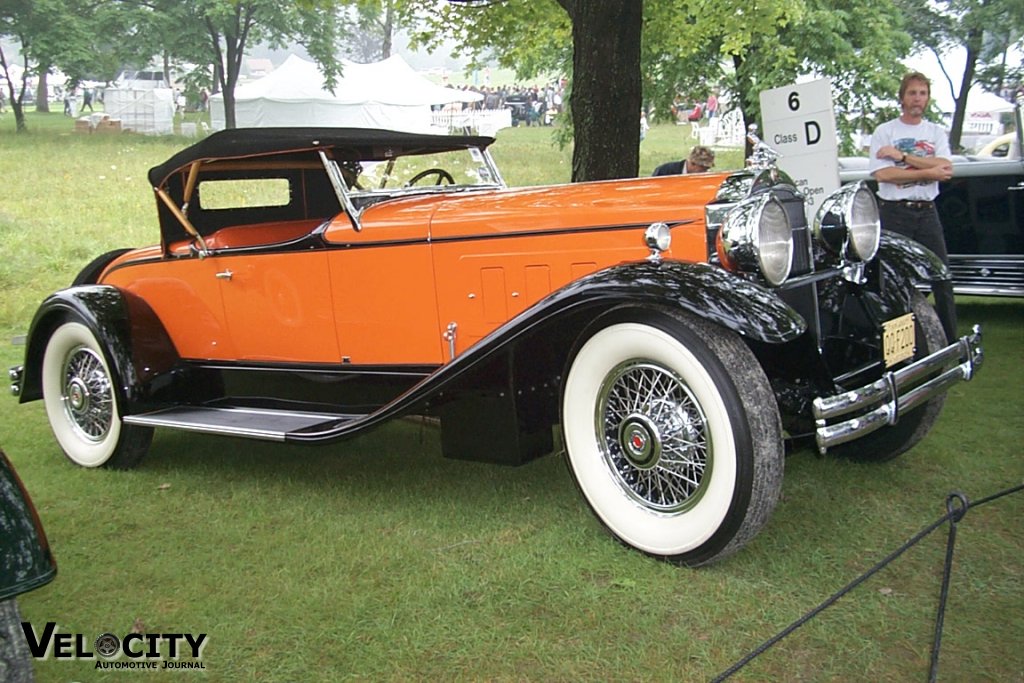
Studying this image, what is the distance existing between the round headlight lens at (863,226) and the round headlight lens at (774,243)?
0.55m

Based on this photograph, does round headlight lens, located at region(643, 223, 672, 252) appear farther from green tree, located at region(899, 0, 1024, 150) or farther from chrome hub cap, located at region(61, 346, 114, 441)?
green tree, located at region(899, 0, 1024, 150)

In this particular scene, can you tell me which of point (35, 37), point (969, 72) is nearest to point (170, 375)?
point (35, 37)

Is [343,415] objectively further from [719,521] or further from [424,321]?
[719,521]

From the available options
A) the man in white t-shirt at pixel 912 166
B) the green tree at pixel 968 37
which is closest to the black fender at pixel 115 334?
the man in white t-shirt at pixel 912 166

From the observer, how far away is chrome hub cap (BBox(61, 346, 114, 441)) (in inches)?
197

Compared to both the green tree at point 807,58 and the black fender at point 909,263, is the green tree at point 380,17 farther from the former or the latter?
the black fender at point 909,263

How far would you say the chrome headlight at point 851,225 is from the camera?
3.94 metres

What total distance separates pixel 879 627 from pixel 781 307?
1.07m

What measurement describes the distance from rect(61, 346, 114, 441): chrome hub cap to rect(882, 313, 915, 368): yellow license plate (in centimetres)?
385

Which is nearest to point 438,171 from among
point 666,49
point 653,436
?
point 653,436

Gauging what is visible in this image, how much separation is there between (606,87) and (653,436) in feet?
13.1

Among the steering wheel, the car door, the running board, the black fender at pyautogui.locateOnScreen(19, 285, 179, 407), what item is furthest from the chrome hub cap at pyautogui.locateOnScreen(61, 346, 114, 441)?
the steering wheel

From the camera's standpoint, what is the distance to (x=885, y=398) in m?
3.29

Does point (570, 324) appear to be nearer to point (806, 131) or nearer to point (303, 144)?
point (303, 144)
